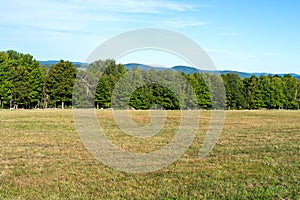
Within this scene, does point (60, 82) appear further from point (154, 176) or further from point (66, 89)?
point (154, 176)

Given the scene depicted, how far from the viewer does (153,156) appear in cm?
1752

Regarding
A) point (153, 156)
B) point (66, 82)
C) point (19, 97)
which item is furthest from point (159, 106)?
point (153, 156)

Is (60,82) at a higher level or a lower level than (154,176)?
higher

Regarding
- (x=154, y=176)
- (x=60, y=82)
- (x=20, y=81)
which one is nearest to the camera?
(x=154, y=176)

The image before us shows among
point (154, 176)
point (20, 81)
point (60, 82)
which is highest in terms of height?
point (60, 82)

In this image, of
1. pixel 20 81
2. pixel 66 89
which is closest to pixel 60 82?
pixel 66 89

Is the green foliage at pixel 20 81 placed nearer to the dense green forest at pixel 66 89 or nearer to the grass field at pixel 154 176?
the dense green forest at pixel 66 89

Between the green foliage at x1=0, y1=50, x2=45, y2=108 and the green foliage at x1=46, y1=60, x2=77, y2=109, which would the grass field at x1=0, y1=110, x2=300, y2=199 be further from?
the green foliage at x1=46, y1=60, x2=77, y2=109

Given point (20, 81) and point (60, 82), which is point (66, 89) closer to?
point (60, 82)

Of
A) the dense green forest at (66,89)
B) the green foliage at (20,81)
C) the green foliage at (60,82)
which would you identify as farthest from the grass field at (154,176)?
the green foliage at (60,82)

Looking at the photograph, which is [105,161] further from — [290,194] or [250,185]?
[290,194]

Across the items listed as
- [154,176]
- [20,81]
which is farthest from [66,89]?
[154,176]

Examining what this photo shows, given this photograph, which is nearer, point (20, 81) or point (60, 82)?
point (20, 81)

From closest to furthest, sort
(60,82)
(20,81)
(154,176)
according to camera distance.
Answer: (154,176) < (20,81) < (60,82)
